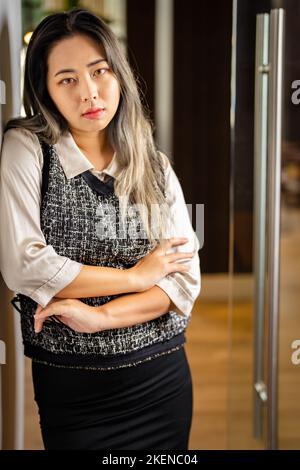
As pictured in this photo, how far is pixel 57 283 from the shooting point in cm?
142

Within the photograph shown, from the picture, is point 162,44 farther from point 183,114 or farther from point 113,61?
point 113,61

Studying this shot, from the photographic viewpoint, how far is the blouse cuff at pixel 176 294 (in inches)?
61.4

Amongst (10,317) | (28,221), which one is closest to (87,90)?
(28,221)

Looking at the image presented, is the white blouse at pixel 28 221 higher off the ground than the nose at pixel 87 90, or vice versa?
the nose at pixel 87 90

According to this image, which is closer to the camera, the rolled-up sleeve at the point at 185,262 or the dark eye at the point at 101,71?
the dark eye at the point at 101,71

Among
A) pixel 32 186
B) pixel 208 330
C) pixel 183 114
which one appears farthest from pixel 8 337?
pixel 183 114

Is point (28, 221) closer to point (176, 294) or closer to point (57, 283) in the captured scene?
point (57, 283)

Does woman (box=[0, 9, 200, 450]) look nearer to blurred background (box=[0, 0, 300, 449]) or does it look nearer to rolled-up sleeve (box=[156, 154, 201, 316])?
rolled-up sleeve (box=[156, 154, 201, 316])

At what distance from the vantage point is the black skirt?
1.55m

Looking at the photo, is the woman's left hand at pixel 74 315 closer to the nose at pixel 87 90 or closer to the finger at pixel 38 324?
the finger at pixel 38 324

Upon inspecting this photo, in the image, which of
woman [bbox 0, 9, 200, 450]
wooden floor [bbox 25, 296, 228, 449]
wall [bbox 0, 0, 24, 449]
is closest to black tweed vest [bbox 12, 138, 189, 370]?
woman [bbox 0, 9, 200, 450]

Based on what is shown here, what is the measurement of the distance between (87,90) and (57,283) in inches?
15.3

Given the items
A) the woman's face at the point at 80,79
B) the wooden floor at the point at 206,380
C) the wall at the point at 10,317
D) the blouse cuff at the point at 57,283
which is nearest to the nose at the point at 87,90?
the woman's face at the point at 80,79

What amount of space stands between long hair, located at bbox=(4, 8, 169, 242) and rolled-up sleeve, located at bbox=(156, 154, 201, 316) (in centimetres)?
2
